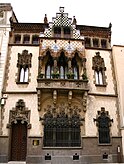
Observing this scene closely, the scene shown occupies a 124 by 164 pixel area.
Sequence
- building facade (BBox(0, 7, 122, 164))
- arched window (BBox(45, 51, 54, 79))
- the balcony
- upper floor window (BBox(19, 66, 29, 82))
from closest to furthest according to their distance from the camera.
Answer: building facade (BBox(0, 7, 122, 164)) → the balcony → upper floor window (BBox(19, 66, 29, 82)) → arched window (BBox(45, 51, 54, 79))

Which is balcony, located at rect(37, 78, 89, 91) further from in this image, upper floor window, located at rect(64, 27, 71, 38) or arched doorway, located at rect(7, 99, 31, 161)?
upper floor window, located at rect(64, 27, 71, 38)

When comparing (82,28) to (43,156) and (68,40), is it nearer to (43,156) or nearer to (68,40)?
(68,40)

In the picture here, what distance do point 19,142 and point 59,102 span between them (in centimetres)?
484

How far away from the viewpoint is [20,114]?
62.7 ft

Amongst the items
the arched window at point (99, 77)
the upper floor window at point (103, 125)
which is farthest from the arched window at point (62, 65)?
the upper floor window at point (103, 125)

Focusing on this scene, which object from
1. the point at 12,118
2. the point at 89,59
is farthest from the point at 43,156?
the point at 89,59

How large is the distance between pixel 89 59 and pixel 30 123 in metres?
8.55

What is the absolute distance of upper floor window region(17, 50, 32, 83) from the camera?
68.2 feet

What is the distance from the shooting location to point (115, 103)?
20438mm

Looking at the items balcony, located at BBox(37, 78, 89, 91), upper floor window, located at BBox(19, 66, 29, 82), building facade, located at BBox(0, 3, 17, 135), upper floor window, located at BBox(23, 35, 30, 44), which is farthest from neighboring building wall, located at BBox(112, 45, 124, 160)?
building facade, located at BBox(0, 3, 17, 135)

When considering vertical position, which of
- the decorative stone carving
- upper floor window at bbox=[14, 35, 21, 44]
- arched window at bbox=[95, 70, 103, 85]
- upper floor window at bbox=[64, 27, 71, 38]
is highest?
upper floor window at bbox=[64, 27, 71, 38]

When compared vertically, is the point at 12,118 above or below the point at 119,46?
below

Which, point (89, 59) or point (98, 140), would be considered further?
point (89, 59)

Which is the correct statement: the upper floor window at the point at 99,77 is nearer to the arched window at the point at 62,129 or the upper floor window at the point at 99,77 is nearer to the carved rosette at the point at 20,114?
the arched window at the point at 62,129
